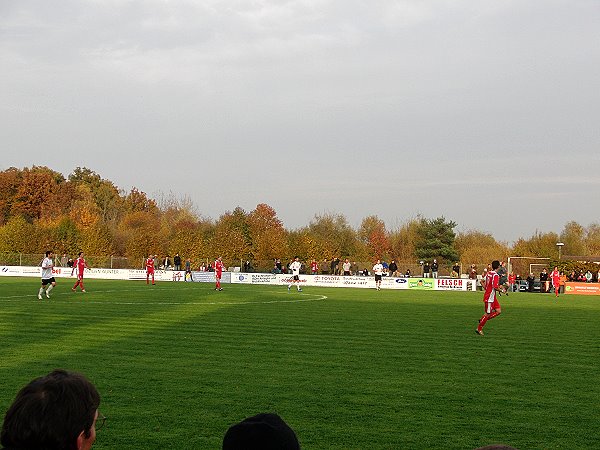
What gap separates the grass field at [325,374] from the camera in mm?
8766

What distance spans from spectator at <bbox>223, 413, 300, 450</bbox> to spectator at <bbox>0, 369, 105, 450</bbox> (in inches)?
21.3

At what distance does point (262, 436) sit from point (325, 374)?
391 inches

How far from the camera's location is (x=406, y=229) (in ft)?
354

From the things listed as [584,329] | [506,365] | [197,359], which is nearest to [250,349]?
[197,359]

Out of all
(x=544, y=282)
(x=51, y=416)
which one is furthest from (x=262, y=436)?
(x=544, y=282)

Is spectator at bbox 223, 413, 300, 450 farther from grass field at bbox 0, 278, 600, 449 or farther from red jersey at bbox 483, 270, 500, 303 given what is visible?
red jersey at bbox 483, 270, 500, 303

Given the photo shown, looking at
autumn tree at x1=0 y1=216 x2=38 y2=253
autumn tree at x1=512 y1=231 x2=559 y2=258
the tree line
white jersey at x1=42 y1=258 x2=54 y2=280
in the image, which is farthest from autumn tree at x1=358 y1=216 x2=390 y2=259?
white jersey at x1=42 y1=258 x2=54 y2=280

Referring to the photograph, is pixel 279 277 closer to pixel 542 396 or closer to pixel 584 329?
pixel 584 329

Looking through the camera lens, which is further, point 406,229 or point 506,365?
point 406,229

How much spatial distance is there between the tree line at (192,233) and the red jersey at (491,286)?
49226 mm

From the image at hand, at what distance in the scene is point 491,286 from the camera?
21.6 meters

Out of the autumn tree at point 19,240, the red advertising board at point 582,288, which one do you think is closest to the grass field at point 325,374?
the red advertising board at point 582,288

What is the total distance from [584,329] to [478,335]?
14.7 ft

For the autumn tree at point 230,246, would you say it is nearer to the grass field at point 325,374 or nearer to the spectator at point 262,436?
the grass field at point 325,374
